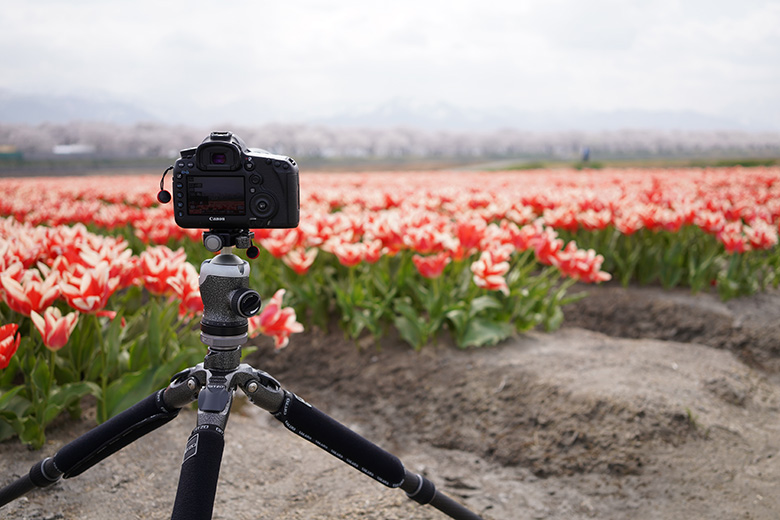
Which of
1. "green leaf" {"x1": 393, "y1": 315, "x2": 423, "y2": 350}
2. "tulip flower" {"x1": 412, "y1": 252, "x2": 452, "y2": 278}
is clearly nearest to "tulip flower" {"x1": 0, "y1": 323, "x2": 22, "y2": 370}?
"tulip flower" {"x1": 412, "y1": 252, "x2": 452, "y2": 278}

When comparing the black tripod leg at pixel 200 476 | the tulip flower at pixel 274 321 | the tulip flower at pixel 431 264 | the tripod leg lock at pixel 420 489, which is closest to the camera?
the black tripod leg at pixel 200 476

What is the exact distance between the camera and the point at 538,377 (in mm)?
3326

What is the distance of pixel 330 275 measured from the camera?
4211 mm

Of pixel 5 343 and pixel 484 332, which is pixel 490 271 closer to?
pixel 484 332

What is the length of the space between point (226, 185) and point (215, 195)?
0.12 feet

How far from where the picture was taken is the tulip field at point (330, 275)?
2.25 metres

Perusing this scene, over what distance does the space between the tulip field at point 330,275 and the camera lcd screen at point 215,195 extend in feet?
2.83

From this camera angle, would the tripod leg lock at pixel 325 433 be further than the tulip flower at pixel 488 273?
No

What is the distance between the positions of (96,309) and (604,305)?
4.33m

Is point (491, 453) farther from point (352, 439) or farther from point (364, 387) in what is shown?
point (352, 439)

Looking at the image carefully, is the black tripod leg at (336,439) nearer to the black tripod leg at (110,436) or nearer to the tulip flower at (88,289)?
the black tripod leg at (110,436)

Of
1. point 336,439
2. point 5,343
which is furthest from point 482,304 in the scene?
point 5,343

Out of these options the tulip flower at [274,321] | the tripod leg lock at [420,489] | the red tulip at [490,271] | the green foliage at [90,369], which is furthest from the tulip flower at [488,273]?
the tripod leg lock at [420,489]

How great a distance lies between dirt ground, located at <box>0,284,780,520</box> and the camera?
7.55 feet
